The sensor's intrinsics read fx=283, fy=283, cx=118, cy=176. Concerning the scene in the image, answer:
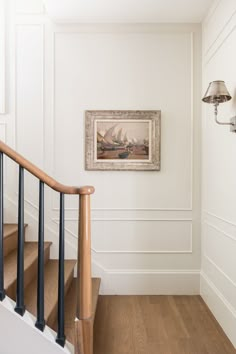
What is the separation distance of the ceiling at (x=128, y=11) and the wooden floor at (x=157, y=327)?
2921 millimetres

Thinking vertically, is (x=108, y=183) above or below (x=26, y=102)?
below

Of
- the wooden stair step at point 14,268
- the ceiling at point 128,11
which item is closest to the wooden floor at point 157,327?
the wooden stair step at point 14,268

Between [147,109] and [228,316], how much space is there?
6.87 feet

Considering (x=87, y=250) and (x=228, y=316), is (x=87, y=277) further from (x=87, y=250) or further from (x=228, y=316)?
(x=228, y=316)

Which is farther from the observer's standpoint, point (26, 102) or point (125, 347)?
point (26, 102)

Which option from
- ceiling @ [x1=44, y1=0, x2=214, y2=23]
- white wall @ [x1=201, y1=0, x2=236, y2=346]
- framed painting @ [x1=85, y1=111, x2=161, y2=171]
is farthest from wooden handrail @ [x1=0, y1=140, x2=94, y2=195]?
ceiling @ [x1=44, y1=0, x2=214, y2=23]

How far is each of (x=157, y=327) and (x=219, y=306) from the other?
578 millimetres

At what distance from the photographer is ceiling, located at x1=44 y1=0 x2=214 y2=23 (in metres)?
2.70

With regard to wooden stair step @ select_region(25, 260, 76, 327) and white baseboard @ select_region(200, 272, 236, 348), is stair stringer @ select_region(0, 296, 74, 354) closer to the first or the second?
wooden stair step @ select_region(25, 260, 76, 327)

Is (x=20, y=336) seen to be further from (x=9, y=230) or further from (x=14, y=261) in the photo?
(x=9, y=230)

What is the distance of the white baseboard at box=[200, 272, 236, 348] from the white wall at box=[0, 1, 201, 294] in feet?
0.63

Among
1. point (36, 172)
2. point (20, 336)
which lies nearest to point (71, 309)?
point (20, 336)

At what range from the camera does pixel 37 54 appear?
3051mm

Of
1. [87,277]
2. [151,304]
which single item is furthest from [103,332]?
[87,277]
